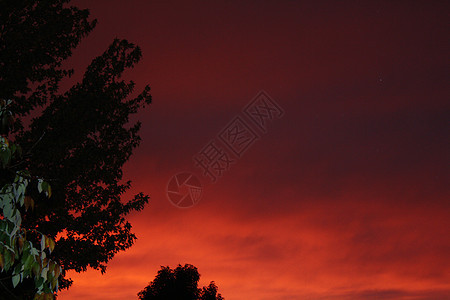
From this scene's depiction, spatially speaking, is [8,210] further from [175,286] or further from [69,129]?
[175,286]

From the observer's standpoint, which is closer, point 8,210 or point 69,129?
point 8,210

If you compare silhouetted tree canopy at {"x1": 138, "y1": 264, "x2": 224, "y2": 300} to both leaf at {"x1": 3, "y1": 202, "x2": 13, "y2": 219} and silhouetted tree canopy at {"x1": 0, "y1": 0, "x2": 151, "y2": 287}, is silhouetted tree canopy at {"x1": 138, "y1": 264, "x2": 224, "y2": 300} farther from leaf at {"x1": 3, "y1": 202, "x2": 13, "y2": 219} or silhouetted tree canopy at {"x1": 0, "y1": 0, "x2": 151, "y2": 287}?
leaf at {"x1": 3, "y1": 202, "x2": 13, "y2": 219}

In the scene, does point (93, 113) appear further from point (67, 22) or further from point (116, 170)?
point (67, 22)

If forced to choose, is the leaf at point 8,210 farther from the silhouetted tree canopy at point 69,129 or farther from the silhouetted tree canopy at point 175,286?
the silhouetted tree canopy at point 175,286

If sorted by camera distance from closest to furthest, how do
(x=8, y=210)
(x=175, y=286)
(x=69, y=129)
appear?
1. (x=8, y=210)
2. (x=69, y=129)
3. (x=175, y=286)

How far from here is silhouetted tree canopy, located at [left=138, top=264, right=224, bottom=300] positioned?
69062 millimetres

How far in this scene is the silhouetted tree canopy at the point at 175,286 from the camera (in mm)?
69062

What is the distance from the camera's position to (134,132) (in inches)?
652

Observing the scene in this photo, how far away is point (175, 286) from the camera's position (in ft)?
229

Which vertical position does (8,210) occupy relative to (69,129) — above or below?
below

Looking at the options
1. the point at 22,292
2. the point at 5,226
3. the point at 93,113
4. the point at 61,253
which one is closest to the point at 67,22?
the point at 93,113

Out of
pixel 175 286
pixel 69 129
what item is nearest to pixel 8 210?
pixel 69 129

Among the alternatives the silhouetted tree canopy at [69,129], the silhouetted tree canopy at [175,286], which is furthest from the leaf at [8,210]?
the silhouetted tree canopy at [175,286]

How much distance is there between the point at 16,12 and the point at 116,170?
5.36m
